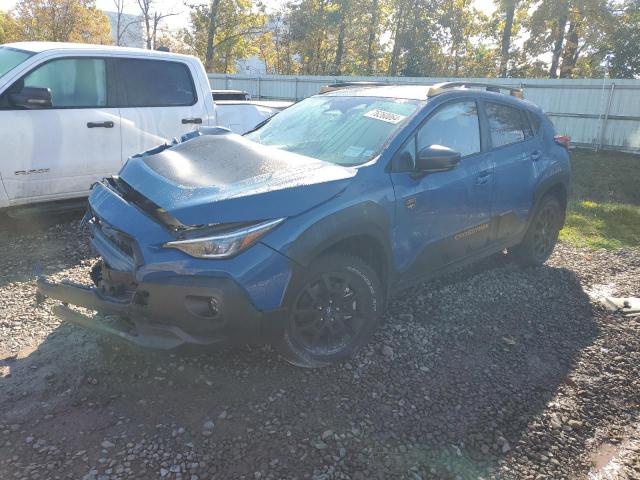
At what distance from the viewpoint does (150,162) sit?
11.5 ft

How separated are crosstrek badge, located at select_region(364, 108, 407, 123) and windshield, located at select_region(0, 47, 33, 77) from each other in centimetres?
379

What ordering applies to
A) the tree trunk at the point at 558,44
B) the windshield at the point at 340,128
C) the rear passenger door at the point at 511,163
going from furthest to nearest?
the tree trunk at the point at 558,44
the rear passenger door at the point at 511,163
the windshield at the point at 340,128

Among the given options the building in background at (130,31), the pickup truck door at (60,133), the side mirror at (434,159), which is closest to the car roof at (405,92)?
the side mirror at (434,159)

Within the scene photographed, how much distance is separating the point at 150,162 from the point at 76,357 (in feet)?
4.43

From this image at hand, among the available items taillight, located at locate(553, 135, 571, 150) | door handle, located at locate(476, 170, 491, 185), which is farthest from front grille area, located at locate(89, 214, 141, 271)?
taillight, located at locate(553, 135, 571, 150)

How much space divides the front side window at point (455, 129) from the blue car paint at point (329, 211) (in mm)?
94

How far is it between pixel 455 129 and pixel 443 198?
667 mm

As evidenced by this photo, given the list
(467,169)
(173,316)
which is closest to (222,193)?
(173,316)

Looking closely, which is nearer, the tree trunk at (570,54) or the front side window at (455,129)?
the front side window at (455,129)

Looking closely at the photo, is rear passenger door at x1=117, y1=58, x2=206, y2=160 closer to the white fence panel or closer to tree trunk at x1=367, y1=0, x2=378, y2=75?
the white fence panel

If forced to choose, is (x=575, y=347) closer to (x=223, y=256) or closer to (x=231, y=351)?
(x=231, y=351)

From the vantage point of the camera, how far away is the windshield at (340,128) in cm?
368

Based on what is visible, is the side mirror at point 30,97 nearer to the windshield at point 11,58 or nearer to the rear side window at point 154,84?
the windshield at point 11,58

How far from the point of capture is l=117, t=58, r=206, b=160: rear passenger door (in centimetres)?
610
